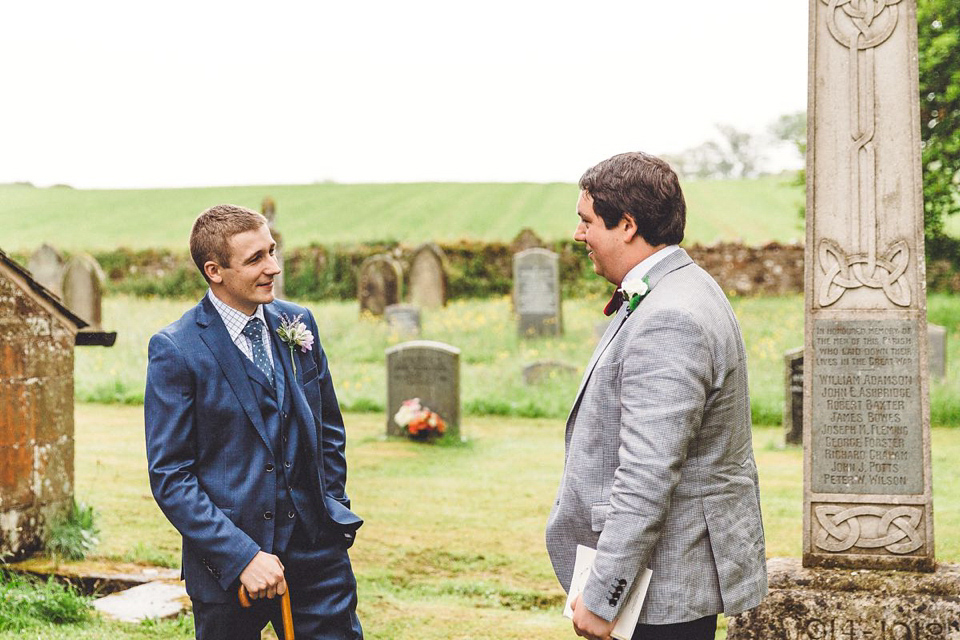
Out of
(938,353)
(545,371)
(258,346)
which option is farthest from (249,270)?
(938,353)

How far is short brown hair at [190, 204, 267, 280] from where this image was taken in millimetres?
3057

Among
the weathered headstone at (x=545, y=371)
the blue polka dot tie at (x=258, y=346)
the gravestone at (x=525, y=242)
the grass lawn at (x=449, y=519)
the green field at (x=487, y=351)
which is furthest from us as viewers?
the gravestone at (x=525, y=242)

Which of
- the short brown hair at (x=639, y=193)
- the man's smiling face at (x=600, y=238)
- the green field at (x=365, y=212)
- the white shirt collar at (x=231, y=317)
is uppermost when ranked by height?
the green field at (x=365, y=212)

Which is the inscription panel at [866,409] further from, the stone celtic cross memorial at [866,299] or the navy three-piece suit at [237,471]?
the navy three-piece suit at [237,471]

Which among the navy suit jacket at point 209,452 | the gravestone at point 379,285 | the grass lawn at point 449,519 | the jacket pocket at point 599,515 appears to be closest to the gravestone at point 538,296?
the gravestone at point 379,285

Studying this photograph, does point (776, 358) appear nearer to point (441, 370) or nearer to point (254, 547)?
point (441, 370)

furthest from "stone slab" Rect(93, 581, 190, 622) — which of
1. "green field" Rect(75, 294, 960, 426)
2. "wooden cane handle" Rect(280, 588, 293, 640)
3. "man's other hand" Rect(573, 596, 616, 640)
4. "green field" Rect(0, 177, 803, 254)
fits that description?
"green field" Rect(0, 177, 803, 254)

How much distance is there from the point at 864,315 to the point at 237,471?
2955 millimetres

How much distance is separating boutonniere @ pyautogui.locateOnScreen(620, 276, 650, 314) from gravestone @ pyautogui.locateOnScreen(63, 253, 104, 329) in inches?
775

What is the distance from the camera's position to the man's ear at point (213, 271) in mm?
3084

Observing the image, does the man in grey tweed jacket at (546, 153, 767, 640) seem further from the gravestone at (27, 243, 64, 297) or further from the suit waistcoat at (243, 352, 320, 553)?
the gravestone at (27, 243, 64, 297)

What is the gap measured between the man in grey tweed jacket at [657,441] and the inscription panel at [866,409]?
82.4 inches

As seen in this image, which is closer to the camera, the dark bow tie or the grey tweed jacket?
the grey tweed jacket

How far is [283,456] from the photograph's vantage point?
3.09 metres
